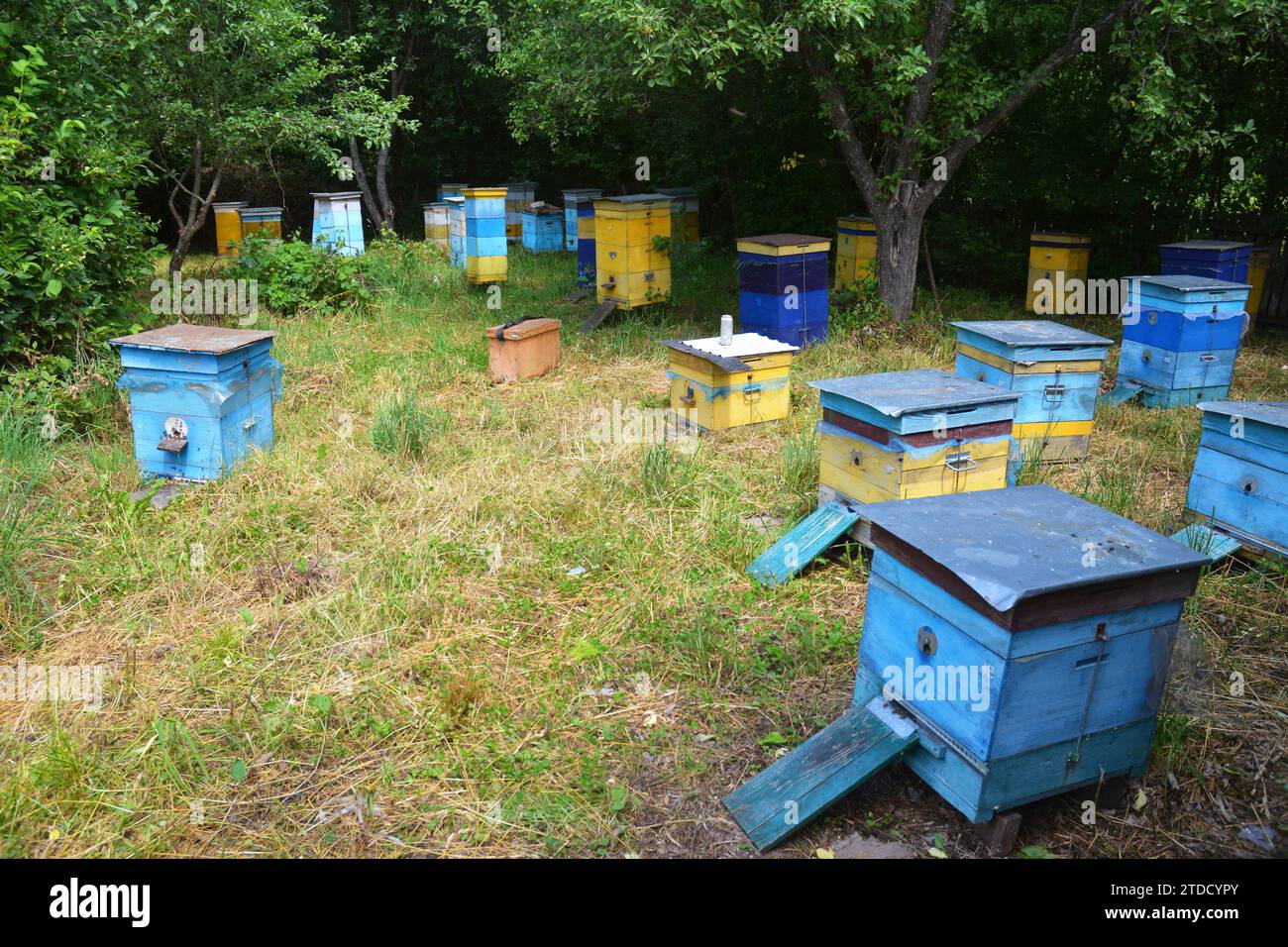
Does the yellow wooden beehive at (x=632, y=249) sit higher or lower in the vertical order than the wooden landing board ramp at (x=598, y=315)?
higher

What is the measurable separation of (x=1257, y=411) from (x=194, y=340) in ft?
16.6

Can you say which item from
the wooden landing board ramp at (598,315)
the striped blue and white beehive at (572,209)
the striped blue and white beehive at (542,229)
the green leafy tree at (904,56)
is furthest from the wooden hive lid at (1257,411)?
the striped blue and white beehive at (542,229)

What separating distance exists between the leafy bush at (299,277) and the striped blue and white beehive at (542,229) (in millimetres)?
5535

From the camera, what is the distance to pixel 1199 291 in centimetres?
614

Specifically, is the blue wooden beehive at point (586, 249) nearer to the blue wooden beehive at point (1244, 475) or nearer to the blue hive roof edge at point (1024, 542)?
the blue wooden beehive at point (1244, 475)

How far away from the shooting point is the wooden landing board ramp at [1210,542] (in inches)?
167

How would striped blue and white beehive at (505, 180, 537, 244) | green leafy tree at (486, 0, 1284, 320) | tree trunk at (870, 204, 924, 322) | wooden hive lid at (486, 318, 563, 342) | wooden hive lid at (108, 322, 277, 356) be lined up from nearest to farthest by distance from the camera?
wooden hive lid at (108, 322, 277, 356) < green leafy tree at (486, 0, 1284, 320) < wooden hive lid at (486, 318, 563, 342) < tree trunk at (870, 204, 924, 322) < striped blue and white beehive at (505, 180, 537, 244)

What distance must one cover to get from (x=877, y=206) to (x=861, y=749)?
7.02 m

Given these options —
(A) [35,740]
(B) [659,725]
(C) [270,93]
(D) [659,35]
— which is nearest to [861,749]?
(B) [659,725]

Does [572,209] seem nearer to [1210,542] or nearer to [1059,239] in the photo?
[1059,239]

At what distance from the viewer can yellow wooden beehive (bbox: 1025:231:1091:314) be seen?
31.3ft

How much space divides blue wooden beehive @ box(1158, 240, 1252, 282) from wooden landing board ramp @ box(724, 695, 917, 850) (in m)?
6.88

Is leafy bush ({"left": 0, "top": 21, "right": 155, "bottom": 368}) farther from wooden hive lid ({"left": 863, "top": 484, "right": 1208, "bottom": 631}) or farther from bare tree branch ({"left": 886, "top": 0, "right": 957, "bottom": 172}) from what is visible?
bare tree branch ({"left": 886, "top": 0, "right": 957, "bottom": 172})

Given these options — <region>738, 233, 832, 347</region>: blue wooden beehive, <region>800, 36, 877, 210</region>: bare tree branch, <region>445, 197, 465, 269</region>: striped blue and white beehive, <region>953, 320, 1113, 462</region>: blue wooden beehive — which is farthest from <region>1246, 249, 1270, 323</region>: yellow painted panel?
<region>445, 197, 465, 269</region>: striped blue and white beehive
